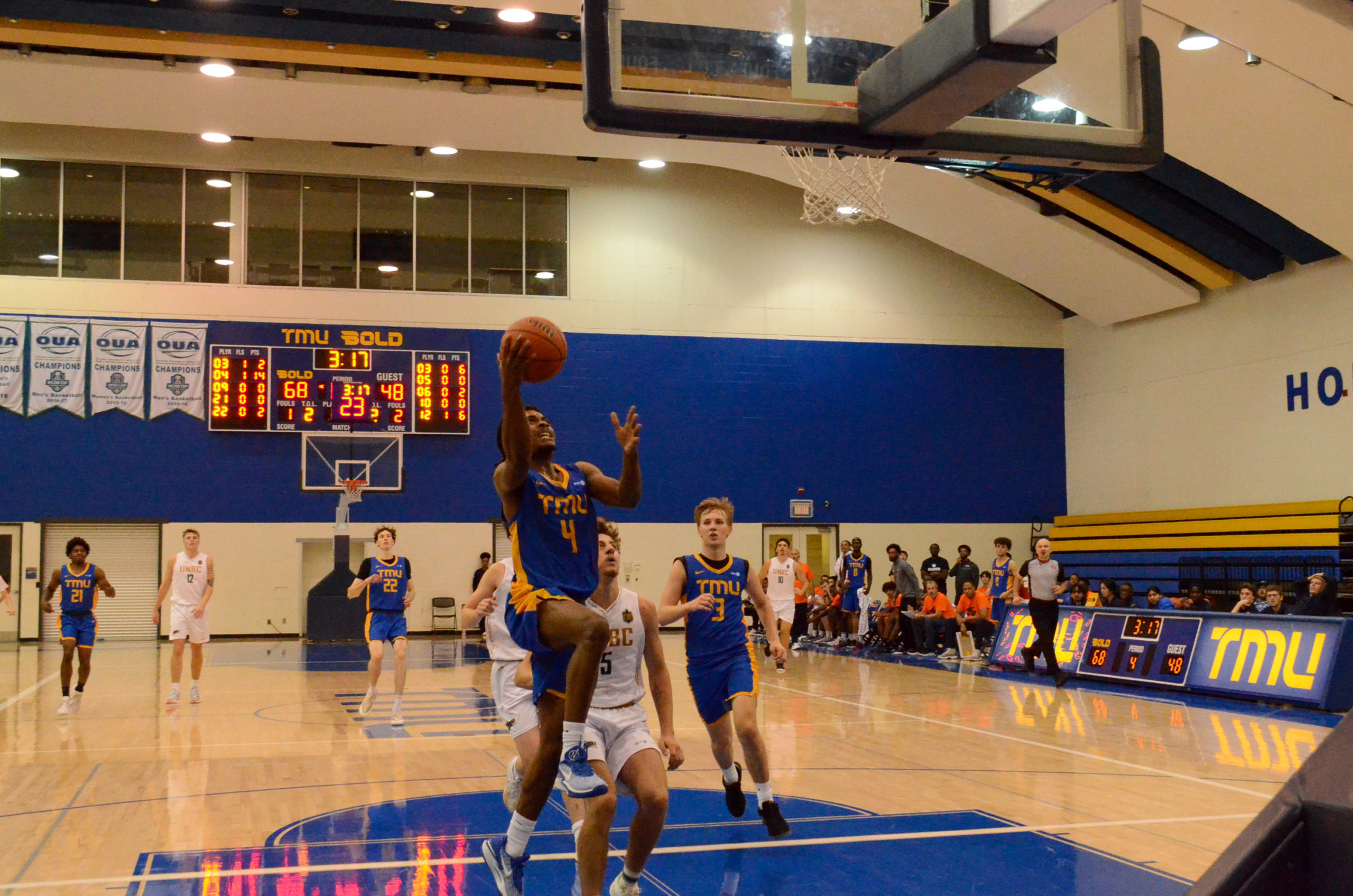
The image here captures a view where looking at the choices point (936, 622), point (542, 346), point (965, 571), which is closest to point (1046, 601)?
point (936, 622)

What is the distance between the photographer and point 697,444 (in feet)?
83.0

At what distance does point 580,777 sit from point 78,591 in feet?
33.1

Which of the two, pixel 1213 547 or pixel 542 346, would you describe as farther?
pixel 1213 547

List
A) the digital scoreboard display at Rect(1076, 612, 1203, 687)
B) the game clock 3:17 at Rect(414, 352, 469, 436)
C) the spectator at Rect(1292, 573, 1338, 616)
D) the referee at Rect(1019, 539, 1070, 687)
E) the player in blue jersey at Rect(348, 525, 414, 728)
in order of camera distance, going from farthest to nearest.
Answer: the game clock 3:17 at Rect(414, 352, 469, 436), the referee at Rect(1019, 539, 1070, 687), the spectator at Rect(1292, 573, 1338, 616), the digital scoreboard display at Rect(1076, 612, 1203, 687), the player in blue jersey at Rect(348, 525, 414, 728)

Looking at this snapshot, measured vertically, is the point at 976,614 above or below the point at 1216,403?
below

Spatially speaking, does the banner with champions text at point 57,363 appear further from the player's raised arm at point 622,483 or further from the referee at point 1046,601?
the player's raised arm at point 622,483

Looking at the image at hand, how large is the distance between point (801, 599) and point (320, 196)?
41.4 feet

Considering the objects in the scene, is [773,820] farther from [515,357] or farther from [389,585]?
[389,585]

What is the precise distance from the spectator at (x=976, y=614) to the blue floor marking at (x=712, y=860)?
12607 millimetres

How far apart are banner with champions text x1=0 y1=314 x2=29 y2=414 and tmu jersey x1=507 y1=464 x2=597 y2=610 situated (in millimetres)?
21041

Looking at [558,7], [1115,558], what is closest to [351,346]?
[558,7]

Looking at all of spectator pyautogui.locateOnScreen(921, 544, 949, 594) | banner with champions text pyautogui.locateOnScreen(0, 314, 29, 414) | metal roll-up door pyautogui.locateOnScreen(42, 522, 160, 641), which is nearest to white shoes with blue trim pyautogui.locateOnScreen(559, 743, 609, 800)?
spectator pyautogui.locateOnScreen(921, 544, 949, 594)

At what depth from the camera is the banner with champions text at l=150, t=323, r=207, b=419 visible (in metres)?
22.8

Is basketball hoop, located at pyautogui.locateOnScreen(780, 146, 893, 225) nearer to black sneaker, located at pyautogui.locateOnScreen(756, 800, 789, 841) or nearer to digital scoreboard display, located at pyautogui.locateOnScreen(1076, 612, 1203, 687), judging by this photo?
black sneaker, located at pyautogui.locateOnScreen(756, 800, 789, 841)
